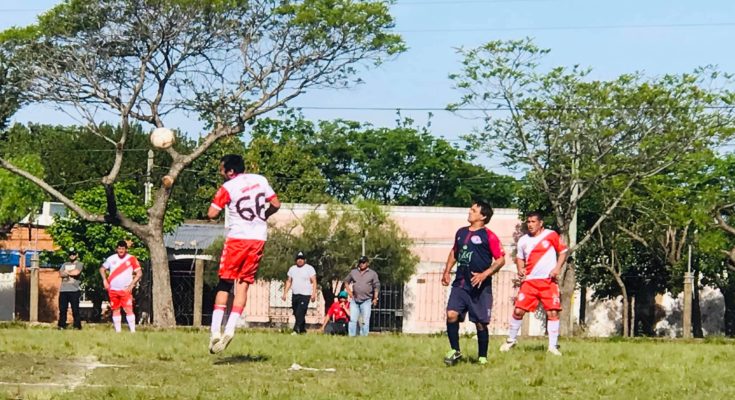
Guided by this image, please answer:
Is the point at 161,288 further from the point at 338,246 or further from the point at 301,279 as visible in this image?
the point at 338,246

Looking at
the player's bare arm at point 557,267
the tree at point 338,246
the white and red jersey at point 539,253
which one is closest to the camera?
the player's bare arm at point 557,267

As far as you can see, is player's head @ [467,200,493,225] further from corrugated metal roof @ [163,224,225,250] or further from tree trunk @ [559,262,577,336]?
corrugated metal roof @ [163,224,225,250]

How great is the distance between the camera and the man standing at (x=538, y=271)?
52.4 ft

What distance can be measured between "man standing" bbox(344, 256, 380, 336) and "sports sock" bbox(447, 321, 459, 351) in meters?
13.8

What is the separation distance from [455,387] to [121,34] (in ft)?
94.3

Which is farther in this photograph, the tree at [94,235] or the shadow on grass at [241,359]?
the tree at [94,235]

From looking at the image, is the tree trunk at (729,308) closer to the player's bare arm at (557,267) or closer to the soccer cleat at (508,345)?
the player's bare arm at (557,267)

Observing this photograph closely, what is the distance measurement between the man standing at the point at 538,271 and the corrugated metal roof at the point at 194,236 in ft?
128

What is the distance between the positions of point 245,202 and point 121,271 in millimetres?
11967

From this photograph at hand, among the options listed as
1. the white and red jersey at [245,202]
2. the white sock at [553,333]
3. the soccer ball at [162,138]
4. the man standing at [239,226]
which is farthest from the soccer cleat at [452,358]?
the soccer ball at [162,138]

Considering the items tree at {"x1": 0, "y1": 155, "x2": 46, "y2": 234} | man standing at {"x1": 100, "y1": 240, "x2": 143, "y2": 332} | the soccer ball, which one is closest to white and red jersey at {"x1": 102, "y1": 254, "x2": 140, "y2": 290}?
man standing at {"x1": 100, "y1": 240, "x2": 143, "y2": 332}

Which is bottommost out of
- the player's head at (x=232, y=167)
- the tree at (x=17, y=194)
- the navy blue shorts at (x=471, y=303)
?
the navy blue shorts at (x=471, y=303)

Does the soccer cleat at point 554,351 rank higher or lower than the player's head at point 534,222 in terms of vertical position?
lower

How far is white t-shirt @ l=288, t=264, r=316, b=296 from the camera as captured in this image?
28.2 metres
